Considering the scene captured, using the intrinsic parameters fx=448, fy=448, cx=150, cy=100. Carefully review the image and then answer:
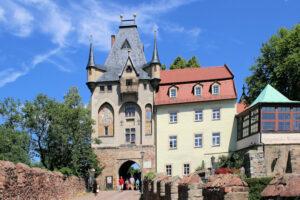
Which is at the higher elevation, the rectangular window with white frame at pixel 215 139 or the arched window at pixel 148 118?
the arched window at pixel 148 118

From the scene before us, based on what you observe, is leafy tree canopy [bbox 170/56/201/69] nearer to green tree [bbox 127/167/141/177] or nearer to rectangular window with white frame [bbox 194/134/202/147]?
rectangular window with white frame [bbox 194/134/202/147]

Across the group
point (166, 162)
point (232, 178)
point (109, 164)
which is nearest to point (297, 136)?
point (166, 162)

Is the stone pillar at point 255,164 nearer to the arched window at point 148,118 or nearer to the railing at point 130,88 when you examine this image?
the arched window at point 148,118

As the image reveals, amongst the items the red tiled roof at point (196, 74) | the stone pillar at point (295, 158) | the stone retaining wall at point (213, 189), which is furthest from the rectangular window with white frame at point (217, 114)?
the stone retaining wall at point (213, 189)

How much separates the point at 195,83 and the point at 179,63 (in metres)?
10.8

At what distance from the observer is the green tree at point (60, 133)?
130ft

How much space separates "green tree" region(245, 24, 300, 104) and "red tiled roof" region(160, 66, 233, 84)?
2.89m

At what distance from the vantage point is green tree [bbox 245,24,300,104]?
39.0 meters

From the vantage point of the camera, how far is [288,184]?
534 centimetres

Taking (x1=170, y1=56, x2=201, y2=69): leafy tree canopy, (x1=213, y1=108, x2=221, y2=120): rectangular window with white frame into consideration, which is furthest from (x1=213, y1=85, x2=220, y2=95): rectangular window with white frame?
(x1=170, y1=56, x2=201, y2=69): leafy tree canopy

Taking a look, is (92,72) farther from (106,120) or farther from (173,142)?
(173,142)

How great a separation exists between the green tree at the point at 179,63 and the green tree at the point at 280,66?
13.2 metres

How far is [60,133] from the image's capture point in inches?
1555

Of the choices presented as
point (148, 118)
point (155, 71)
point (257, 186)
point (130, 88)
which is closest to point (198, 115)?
point (148, 118)
